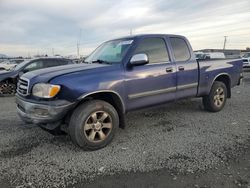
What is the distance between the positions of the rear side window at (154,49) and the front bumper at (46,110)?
1.82m

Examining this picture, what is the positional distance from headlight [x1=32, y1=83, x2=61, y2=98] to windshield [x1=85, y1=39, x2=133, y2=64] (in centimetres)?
130

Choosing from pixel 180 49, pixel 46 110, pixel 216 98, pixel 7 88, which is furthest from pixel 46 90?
pixel 7 88

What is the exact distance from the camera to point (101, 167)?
354 cm

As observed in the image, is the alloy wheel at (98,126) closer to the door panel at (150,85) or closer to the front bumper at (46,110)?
the front bumper at (46,110)

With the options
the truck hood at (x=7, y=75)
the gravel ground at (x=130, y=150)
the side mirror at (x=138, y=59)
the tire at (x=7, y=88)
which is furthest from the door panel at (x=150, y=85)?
the tire at (x=7, y=88)

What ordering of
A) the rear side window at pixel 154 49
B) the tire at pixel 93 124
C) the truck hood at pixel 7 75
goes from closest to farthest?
the tire at pixel 93 124 → the rear side window at pixel 154 49 → the truck hood at pixel 7 75

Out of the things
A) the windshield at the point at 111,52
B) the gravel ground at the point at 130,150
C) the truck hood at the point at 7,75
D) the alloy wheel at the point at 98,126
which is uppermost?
the windshield at the point at 111,52

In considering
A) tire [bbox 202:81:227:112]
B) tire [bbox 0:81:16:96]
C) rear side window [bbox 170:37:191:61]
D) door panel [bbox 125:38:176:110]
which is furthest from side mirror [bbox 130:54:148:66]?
tire [bbox 0:81:16:96]

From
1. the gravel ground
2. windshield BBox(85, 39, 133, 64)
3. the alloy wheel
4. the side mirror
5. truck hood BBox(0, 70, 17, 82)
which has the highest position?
windshield BBox(85, 39, 133, 64)

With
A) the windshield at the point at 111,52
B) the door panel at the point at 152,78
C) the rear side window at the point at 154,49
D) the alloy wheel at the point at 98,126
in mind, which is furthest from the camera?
the rear side window at the point at 154,49

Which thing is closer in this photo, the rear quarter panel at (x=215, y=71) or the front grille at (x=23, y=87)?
the front grille at (x=23, y=87)

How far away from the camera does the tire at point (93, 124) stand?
155 inches

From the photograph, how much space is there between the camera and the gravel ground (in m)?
3.40

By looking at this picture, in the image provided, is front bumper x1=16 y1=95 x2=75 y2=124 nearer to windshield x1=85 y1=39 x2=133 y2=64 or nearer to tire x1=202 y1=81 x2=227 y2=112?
windshield x1=85 y1=39 x2=133 y2=64
